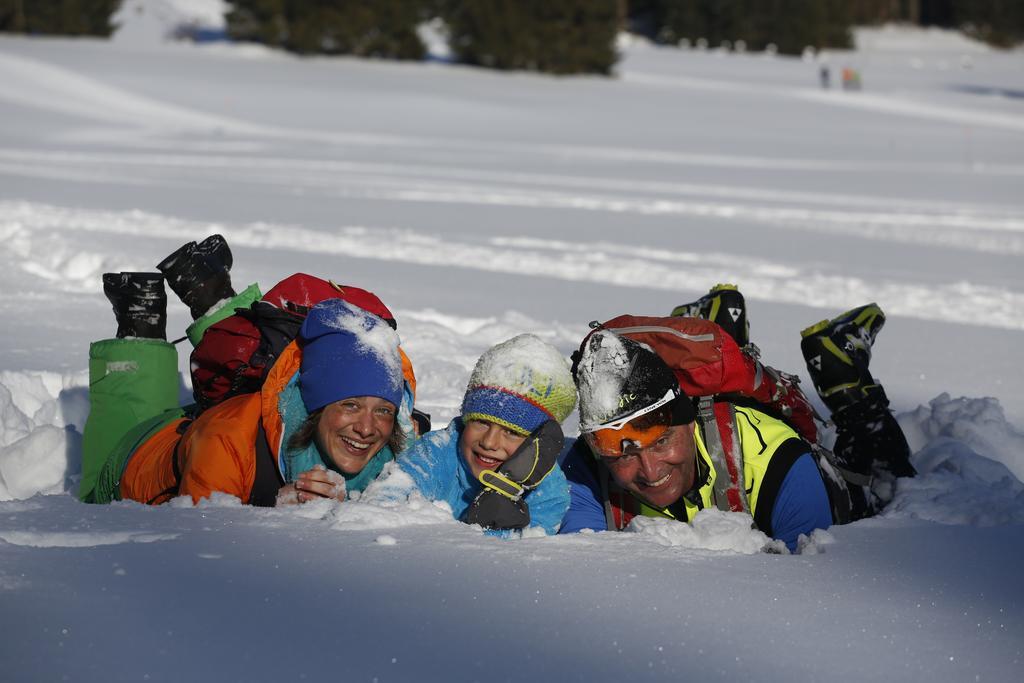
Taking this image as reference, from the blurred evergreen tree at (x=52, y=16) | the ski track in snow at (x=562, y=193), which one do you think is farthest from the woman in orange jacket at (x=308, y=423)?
the blurred evergreen tree at (x=52, y=16)

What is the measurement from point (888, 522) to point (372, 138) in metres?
15.1

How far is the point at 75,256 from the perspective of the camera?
7.23m

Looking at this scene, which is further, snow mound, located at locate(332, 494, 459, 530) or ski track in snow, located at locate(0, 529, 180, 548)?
snow mound, located at locate(332, 494, 459, 530)

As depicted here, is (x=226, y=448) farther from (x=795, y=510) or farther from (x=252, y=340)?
(x=795, y=510)

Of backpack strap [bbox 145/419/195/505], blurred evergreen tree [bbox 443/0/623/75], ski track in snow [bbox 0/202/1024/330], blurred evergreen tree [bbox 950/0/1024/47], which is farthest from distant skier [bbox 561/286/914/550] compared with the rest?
blurred evergreen tree [bbox 950/0/1024/47]

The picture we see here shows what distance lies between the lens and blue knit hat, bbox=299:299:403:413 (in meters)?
3.27

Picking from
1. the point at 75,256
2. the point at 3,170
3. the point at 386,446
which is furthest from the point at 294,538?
the point at 3,170

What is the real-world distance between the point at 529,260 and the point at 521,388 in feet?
17.3

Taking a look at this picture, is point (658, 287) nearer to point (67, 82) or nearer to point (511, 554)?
point (511, 554)

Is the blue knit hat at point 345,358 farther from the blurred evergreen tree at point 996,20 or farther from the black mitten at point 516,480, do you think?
the blurred evergreen tree at point 996,20

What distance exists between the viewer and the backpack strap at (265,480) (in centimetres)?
333

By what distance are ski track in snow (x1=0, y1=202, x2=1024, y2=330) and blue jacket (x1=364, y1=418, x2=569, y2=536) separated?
3928mm

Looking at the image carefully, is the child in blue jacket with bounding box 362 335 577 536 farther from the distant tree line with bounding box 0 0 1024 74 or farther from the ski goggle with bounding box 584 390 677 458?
the distant tree line with bounding box 0 0 1024 74

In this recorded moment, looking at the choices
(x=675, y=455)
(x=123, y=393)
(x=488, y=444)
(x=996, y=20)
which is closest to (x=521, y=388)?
(x=488, y=444)
